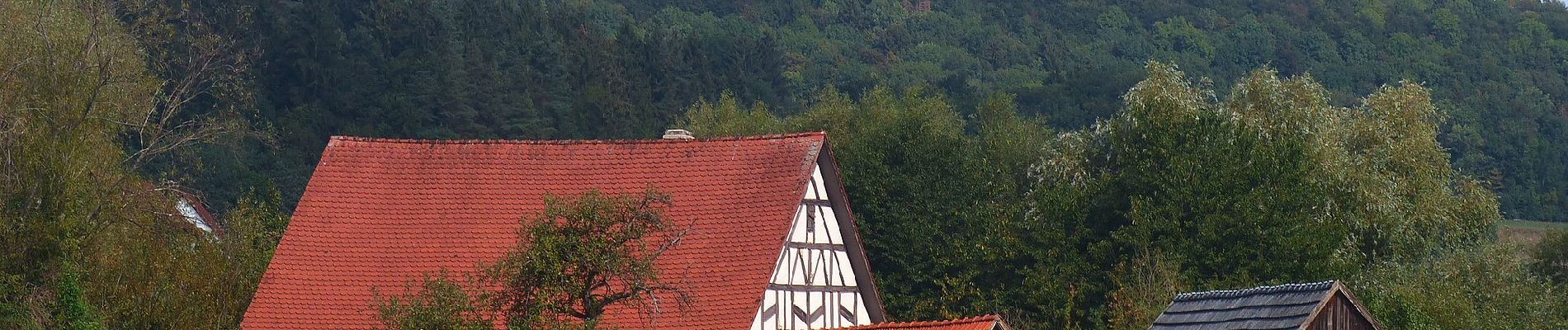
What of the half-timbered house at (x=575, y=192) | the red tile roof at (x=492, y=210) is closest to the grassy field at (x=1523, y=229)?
the half-timbered house at (x=575, y=192)

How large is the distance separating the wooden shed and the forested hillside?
31909mm

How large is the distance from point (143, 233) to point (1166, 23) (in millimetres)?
130188

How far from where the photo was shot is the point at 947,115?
69250 millimetres

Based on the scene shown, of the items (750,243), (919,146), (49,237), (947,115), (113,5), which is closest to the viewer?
(49,237)

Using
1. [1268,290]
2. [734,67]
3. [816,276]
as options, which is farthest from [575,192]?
[734,67]

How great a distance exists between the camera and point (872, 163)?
4488 centimetres

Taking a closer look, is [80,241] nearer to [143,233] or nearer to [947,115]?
[143,233]

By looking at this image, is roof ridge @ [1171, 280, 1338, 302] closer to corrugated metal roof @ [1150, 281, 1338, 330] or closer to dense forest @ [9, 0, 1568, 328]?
corrugated metal roof @ [1150, 281, 1338, 330]

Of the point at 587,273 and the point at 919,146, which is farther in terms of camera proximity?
the point at 919,146

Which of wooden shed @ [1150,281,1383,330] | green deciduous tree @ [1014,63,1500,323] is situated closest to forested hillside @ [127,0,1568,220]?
green deciduous tree @ [1014,63,1500,323]

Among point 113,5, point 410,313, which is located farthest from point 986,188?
point 410,313

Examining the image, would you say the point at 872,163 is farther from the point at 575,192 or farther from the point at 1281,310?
the point at 1281,310

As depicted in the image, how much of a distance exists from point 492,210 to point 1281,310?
14570 millimetres

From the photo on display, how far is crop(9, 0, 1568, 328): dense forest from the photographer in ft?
101
